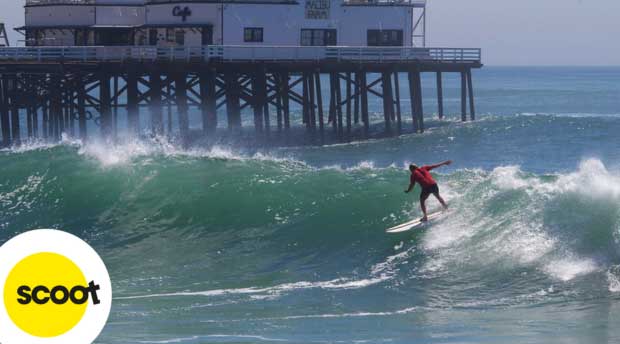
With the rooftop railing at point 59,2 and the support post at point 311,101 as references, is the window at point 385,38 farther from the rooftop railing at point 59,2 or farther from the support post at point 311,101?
the rooftop railing at point 59,2

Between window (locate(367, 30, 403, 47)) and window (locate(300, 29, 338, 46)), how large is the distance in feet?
5.86

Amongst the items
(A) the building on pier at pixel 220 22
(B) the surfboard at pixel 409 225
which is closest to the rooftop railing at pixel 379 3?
(A) the building on pier at pixel 220 22

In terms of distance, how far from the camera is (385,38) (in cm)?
5256

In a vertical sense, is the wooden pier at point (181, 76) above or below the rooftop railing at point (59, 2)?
below

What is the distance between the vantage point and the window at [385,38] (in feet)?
172

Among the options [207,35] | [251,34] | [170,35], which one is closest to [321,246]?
[251,34]

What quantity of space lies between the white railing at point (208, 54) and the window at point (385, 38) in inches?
63.3

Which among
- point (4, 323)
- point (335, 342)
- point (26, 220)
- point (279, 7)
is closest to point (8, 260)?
point (4, 323)

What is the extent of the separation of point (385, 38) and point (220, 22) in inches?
→ 305

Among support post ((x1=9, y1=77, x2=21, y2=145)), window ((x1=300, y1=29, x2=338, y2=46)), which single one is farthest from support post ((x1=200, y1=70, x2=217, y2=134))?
support post ((x1=9, y1=77, x2=21, y2=145))

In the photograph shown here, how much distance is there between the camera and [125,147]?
113 feet

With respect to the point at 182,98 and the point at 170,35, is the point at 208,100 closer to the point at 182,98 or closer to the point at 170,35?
the point at 182,98

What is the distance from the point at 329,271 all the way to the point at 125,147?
1288 centimetres

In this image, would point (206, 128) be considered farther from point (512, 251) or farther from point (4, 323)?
point (4, 323)
